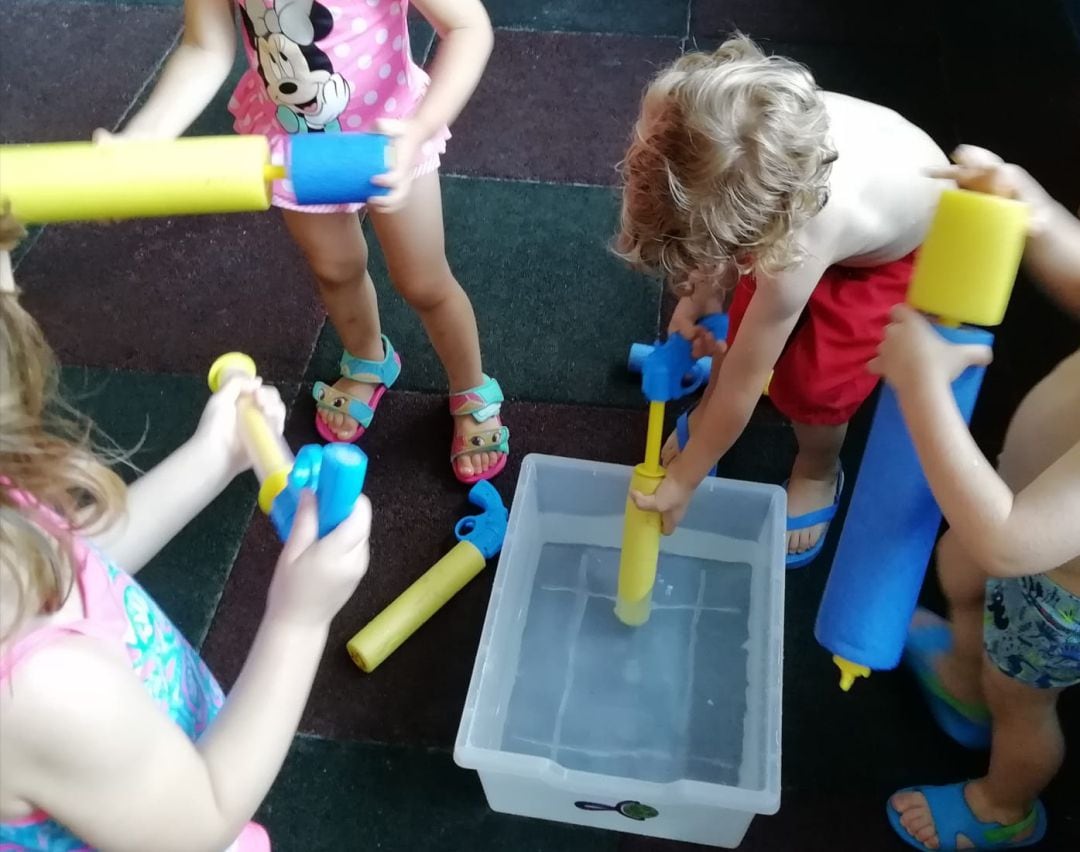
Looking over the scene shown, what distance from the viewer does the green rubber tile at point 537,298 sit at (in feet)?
4.83

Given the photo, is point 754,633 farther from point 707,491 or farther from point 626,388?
point 626,388

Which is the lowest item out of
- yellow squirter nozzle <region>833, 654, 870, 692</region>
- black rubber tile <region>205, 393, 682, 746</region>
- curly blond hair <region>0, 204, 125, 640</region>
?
black rubber tile <region>205, 393, 682, 746</region>

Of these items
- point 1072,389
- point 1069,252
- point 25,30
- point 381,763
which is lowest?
point 381,763

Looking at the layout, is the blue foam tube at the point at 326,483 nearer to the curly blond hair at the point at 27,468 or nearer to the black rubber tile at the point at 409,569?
the curly blond hair at the point at 27,468

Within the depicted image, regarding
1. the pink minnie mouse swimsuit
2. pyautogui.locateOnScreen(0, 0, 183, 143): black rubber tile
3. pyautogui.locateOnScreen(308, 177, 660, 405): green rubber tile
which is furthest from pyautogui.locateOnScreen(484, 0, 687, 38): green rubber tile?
the pink minnie mouse swimsuit

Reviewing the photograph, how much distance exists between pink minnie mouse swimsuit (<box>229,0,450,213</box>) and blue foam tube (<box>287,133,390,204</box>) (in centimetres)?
31

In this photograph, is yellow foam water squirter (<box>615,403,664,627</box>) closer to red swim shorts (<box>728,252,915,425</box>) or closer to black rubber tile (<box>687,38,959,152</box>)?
red swim shorts (<box>728,252,915,425</box>)

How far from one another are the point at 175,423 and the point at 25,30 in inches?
43.9

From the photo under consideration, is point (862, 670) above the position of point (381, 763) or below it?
above

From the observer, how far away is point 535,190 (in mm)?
1718

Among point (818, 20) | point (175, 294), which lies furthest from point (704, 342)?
point (818, 20)

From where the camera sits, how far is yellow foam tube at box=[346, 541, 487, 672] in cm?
117

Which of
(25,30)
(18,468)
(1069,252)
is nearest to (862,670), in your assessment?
(1069,252)

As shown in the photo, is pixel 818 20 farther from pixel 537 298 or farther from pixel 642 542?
pixel 642 542
